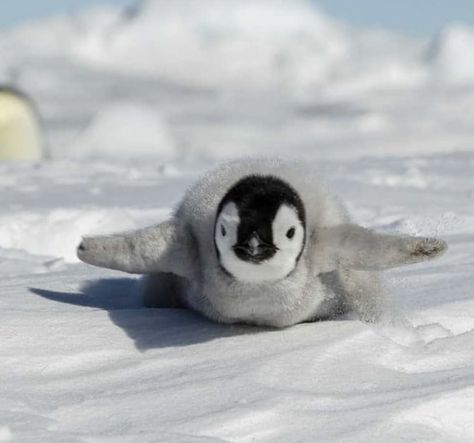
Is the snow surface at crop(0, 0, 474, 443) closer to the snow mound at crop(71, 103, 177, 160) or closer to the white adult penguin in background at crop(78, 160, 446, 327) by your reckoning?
the white adult penguin in background at crop(78, 160, 446, 327)

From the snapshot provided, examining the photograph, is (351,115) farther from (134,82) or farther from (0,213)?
(0,213)

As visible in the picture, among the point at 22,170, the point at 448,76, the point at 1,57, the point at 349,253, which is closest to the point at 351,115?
the point at 448,76

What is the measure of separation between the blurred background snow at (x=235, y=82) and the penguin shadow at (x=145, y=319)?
23.8 ft

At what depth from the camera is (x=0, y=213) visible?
193 inches

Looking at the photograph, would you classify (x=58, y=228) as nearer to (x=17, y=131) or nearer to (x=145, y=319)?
(x=145, y=319)

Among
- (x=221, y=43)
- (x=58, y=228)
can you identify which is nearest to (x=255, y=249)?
(x=58, y=228)

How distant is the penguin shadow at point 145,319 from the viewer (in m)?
2.61

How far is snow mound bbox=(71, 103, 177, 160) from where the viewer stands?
14.7 meters

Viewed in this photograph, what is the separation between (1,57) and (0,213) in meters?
22.7

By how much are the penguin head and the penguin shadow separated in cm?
A: 20

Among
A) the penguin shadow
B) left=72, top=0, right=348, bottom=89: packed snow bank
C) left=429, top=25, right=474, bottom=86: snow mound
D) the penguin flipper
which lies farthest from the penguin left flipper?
left=72, top=0, right=348, bottom=89: packed snow bank

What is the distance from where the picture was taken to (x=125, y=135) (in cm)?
1561

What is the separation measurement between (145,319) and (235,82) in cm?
3083

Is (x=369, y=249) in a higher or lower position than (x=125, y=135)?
lower
